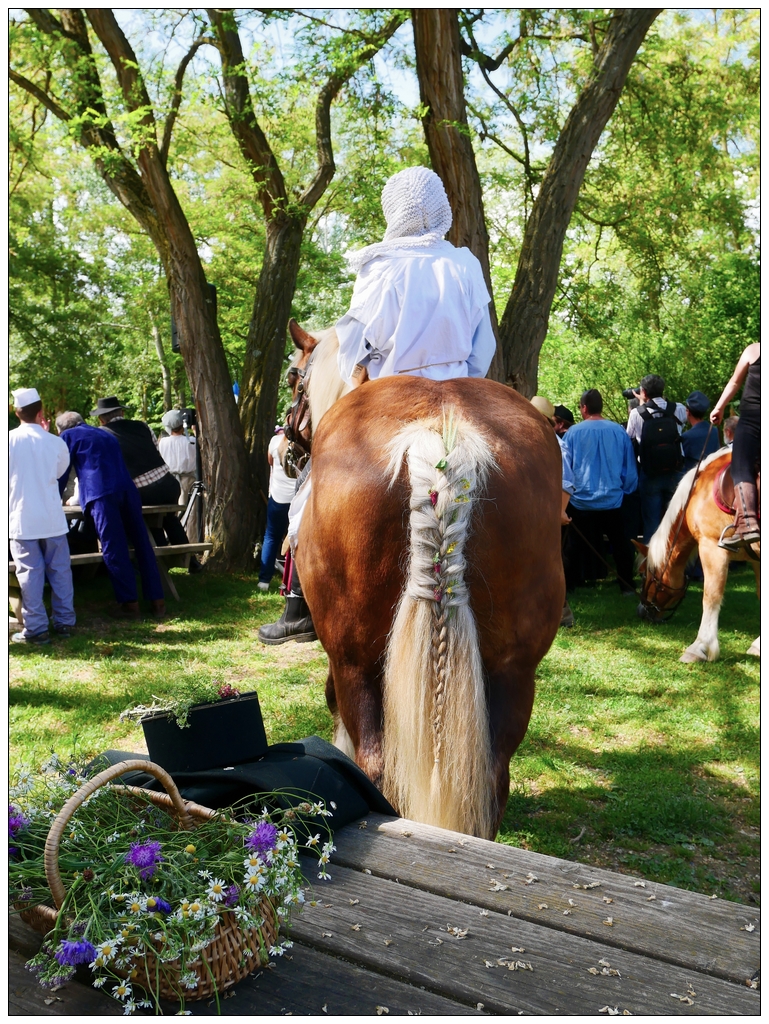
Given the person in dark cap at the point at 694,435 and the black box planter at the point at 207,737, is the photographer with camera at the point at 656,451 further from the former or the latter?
the black box planter at the point at 207,737

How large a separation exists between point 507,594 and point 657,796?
225 cm

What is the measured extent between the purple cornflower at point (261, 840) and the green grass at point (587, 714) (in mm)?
839

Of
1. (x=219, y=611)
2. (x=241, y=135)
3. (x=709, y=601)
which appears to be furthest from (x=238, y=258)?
(x=709, y=601)

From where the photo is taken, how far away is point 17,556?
7.70m

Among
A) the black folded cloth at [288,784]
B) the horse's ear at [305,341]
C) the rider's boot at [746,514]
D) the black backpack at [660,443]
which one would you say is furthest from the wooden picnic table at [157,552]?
the black folded cloth at [288,784]

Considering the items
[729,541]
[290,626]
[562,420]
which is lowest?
[290,626]

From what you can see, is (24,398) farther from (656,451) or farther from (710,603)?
(656,451)

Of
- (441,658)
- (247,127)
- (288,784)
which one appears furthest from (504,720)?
(247,127)

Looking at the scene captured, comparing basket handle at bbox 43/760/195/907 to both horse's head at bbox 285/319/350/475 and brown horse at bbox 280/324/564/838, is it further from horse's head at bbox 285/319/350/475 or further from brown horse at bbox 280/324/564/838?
horse's head at bbox 285/319/350/475

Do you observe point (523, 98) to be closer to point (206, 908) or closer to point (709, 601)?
point (709, 601)

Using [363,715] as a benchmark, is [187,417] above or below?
above

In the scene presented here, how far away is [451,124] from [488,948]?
7.55m

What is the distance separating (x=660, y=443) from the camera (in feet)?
32.8

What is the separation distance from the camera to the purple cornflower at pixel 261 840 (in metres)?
1.54
